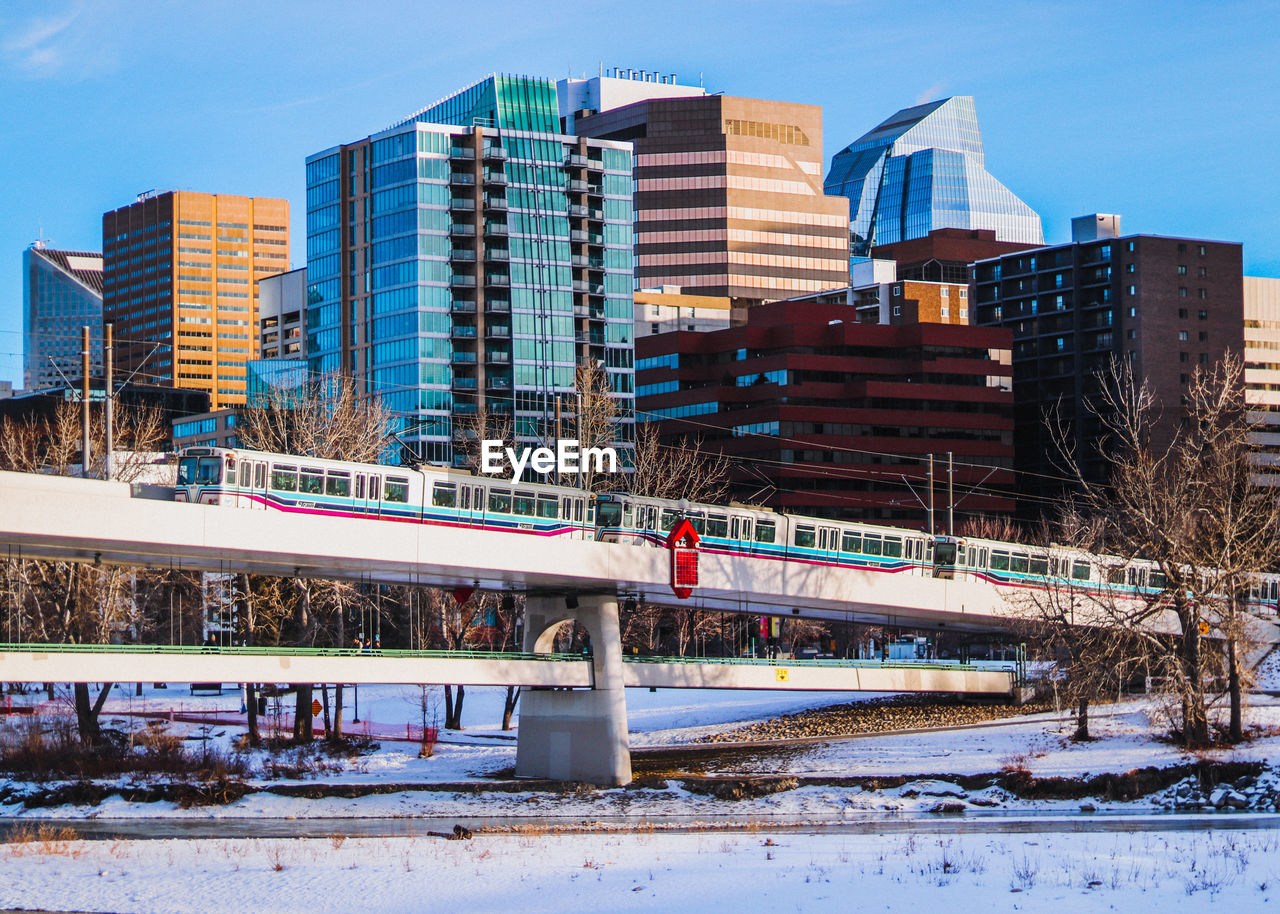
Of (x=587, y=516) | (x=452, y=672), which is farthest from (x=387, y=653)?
(x=587, y=516)

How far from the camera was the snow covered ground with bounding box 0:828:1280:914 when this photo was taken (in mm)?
31938

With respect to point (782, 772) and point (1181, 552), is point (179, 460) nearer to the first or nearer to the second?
point (782, 772)

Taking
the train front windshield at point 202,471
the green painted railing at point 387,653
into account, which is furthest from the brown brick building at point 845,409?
the train front windshield at point 202,471

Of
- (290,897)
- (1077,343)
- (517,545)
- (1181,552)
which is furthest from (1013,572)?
Result: (1077,343)

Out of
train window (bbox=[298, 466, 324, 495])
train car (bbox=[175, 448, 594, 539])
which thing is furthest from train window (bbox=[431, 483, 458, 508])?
train window (bbox=[298, 466, 324, 495])

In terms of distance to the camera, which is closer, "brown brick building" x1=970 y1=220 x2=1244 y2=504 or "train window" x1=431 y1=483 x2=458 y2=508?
"train window" x1=431 y1=483 x2=458 y2=508

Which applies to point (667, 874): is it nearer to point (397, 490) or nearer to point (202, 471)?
point (202, 471)

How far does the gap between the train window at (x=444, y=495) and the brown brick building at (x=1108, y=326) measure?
408 ft

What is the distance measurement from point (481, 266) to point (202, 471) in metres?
108

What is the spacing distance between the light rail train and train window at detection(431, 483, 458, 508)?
38mm

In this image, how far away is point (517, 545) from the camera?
57594 millimetres

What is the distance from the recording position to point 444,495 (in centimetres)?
5978

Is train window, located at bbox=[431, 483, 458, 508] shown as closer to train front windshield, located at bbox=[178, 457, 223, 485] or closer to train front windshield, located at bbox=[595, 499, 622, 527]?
train front windshield, located at bbox=[595, 499, 622, 527]

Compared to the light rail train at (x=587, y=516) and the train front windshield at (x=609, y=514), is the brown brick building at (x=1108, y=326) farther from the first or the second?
the train front windshield at (x=609, y=514)
